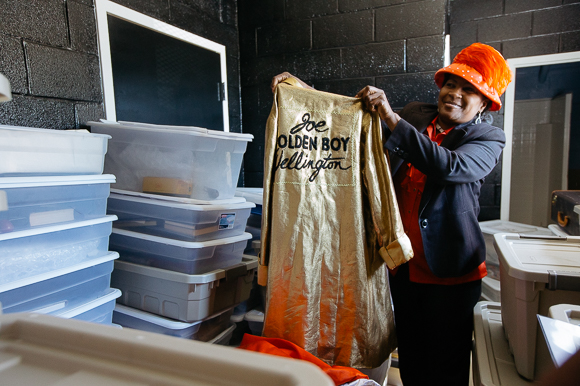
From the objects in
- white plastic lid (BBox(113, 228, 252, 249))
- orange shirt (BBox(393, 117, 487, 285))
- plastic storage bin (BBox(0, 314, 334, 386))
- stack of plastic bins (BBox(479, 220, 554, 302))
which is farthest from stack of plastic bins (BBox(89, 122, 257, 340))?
stack of plastic bins (BBox(479, 220, 554, 302))

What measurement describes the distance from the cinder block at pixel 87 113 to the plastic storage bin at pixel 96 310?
0.77 meters

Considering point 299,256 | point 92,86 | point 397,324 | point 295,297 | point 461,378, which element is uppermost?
point 92,86

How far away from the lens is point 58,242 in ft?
4.15

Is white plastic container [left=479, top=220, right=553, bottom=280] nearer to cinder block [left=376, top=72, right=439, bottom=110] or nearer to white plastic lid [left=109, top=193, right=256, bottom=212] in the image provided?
cinder block [left=376, top=72, right=439, bottom=110]

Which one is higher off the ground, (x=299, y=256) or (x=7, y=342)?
(x=7, y=342)

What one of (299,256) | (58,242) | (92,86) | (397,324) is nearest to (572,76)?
(397,324)

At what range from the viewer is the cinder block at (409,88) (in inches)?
90.5

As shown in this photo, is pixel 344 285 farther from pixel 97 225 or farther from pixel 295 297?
pixel 97 225

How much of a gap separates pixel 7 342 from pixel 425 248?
127cm

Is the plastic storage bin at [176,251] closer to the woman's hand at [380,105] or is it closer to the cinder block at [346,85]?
the woman's hand at [380,105]

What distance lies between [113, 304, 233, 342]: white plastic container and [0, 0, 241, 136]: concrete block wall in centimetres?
87

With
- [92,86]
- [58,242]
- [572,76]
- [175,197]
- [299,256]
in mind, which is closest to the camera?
[58,242]

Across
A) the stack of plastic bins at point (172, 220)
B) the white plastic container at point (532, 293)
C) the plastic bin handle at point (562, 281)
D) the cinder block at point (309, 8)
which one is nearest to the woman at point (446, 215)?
the white plastic container at point (532, 293)

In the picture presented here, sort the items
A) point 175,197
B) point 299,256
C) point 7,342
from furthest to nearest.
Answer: point 175,197
point 299,256
point 7,342
